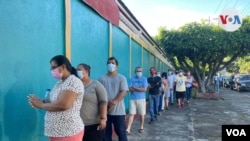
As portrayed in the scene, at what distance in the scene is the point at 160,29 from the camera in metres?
24.0

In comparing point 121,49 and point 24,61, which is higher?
point 121,49

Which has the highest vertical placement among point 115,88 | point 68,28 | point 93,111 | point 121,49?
point 121,49

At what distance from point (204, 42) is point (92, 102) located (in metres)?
18.6

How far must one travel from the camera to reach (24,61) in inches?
135

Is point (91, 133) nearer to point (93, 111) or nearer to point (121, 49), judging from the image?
point (93, 111)

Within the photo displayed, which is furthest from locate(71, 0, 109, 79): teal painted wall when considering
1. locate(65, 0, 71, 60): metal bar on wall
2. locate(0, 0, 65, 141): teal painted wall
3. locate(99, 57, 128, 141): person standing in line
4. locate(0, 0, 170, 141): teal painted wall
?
locate(0, 0, 65, 141): teal painted wall

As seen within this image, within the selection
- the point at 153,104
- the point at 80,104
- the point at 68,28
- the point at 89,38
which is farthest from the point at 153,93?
the point at 80,104

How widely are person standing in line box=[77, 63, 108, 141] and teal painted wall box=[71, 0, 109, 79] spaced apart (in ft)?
2.91

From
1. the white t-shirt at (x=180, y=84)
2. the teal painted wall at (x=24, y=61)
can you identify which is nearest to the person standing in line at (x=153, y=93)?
the white t-shirt at (x=180, y=84)

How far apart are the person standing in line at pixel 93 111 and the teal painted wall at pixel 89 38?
0.89 metres

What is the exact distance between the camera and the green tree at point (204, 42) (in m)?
21.4

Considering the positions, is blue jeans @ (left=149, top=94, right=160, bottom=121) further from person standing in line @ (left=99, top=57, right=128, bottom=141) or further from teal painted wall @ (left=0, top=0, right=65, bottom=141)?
teal painted wall @ (left=0, top=0, right=65, bottom=141)

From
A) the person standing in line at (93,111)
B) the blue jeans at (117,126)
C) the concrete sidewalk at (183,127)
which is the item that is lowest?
the concrete sidewalk at (183,127)

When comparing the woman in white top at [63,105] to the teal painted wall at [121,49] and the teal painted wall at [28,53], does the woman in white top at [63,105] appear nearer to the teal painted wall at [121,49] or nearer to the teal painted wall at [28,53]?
the teal painted wall at [28,53]
